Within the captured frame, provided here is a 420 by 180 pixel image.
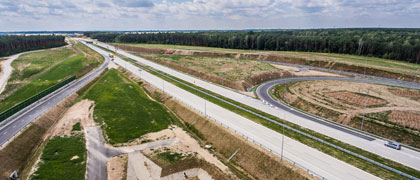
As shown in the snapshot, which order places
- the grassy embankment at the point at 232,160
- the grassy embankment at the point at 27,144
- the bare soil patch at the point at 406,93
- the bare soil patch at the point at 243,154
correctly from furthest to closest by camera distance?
the bare soil patch at the point at 406,93
the grassy embankment at the point at 27,144
the grassy embankment at the point at 232,160
the bare soil patch at the point at 243,154

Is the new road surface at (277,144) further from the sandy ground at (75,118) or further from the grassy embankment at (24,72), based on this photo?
the grassy embankment at (24,72)

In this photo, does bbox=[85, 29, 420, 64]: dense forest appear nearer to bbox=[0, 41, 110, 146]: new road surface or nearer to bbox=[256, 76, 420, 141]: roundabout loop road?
bbox=[256, 76, 420, 141]: roundabout loop road

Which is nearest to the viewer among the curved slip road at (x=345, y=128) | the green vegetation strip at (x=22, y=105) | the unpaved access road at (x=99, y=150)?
the unpaved access road at (x=99, y=150)

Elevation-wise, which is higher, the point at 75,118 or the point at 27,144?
the point at 75,118

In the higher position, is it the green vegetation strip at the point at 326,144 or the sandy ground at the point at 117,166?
the green vegetation strip at the point at 326,144

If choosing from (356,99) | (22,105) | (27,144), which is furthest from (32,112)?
(356,99)

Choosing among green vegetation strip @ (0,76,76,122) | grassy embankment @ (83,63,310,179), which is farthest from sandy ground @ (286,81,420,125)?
green vegetation strip @ (0,76,76,122)

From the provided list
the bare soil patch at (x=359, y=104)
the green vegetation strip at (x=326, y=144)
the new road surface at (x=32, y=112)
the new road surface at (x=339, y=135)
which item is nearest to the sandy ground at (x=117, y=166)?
the new road surface at (x=32, y=112)

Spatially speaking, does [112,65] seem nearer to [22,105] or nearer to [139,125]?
[22,105]
